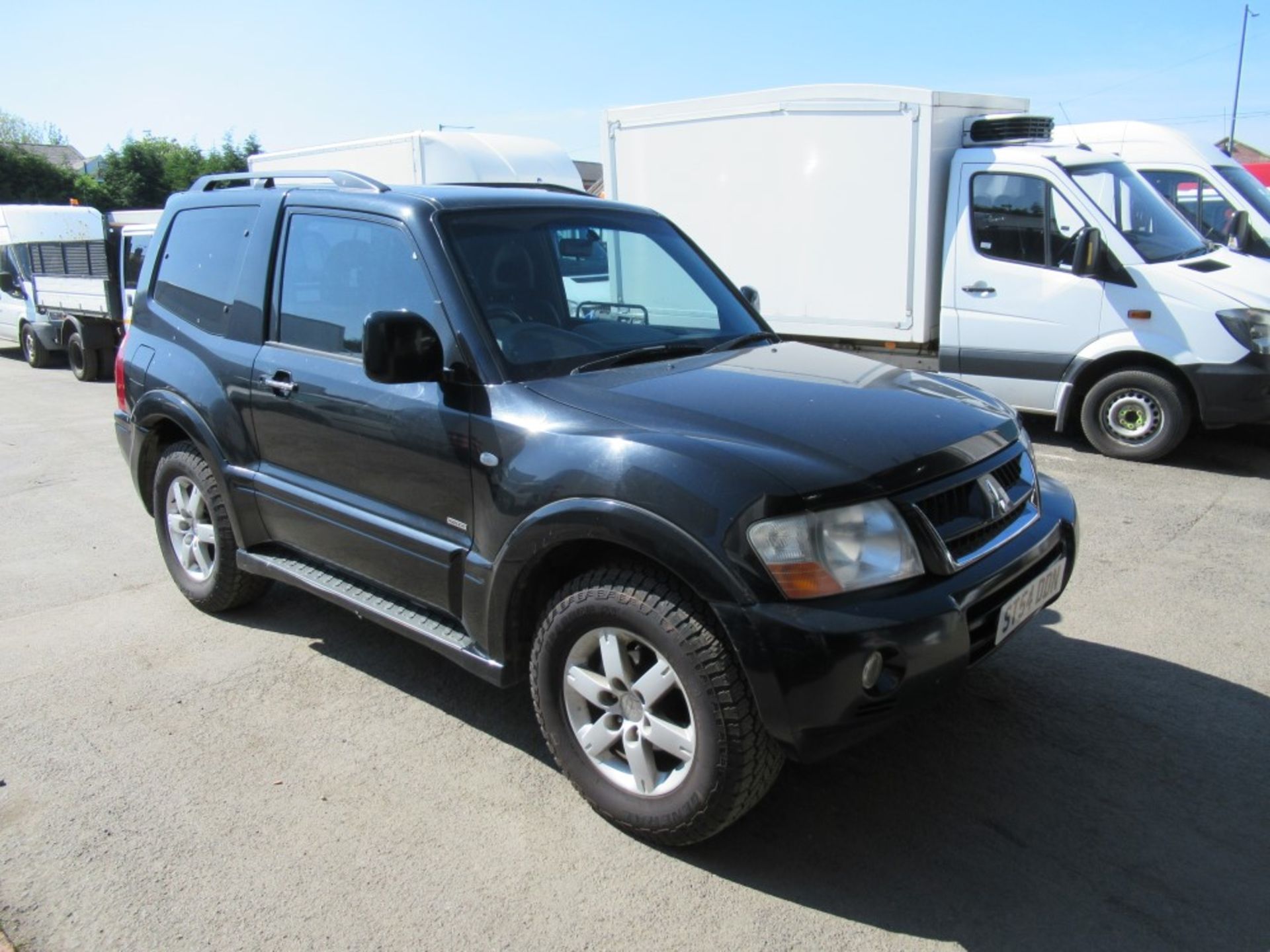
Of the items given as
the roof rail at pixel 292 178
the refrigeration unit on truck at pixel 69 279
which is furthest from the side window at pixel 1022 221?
the refrigeration unit on truck at pixel 69 279

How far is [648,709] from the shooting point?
9.49 ft

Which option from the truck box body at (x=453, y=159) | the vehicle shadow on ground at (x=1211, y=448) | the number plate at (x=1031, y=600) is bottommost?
the vehicle shadow on ground at (x=1211, y=448)

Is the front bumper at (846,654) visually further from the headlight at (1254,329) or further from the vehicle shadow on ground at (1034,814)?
the headlight at (1254,329)

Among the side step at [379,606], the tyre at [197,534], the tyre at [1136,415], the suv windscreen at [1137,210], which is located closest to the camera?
the side step at [379,606]

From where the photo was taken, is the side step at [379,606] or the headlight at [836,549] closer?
the headlight at [836,549]

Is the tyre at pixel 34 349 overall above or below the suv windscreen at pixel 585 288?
below

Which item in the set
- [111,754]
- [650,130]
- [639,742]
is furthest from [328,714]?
[650,130]

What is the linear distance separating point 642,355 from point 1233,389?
544cm

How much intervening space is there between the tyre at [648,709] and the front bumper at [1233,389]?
231 inches

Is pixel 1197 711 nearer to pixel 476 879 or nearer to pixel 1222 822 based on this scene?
pixel 1222 822

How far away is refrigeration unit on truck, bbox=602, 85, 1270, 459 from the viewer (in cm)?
732

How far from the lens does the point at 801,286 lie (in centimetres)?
902

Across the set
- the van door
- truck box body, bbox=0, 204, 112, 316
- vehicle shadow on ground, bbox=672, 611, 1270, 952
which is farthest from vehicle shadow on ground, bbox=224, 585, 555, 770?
truck box body, bbox=0, 204, 112, 316

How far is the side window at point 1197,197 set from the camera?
9.77m
